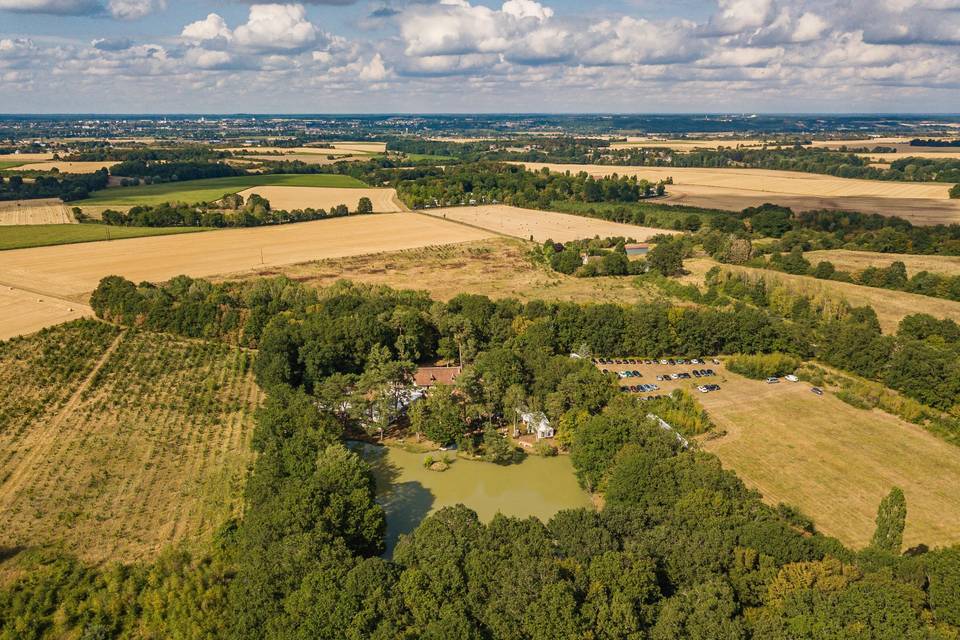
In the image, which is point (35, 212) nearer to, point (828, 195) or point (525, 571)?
point (525, 571)

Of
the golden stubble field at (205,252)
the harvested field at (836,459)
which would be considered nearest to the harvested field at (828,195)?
the golden stubble field at (205,252)

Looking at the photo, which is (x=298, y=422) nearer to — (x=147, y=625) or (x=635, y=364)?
(x=147, y=625)

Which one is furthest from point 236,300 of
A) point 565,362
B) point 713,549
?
point 713,549

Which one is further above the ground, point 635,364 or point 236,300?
point 236,300

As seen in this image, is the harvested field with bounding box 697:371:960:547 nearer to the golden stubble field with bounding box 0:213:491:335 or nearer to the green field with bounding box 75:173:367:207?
the golden stubble field with bounding box 0:213:491:335

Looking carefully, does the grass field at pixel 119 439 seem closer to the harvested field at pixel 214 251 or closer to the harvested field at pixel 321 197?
the harvested field at pixel 214 251

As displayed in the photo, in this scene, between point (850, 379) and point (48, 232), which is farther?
point (48, 232)
